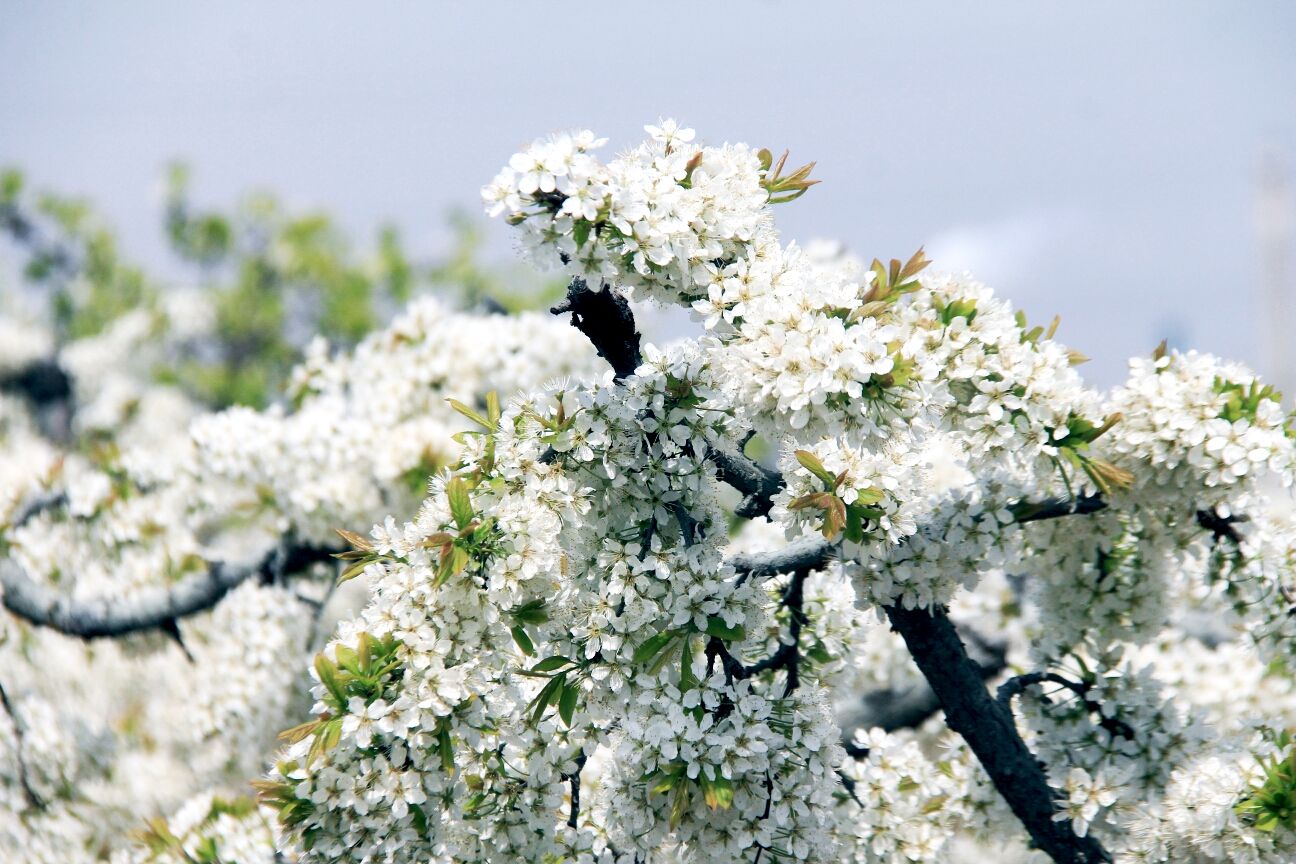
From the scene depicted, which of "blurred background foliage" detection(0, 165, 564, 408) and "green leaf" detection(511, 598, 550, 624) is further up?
"blurred background foliage" detection(0, 165, 564, 408)

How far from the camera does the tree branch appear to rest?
206 inches

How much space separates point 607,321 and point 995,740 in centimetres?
191

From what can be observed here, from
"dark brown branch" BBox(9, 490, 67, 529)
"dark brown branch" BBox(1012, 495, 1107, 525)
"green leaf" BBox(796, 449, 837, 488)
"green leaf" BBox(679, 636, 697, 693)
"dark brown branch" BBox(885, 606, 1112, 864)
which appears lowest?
"dark brown branch" BBox(885, 606, 1112, 864)

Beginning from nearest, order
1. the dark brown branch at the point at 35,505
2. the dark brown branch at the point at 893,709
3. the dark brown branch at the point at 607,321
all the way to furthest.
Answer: the dark brown branch at the point at 607,321 < the dark brown branch at the point at 893,709 < the dark brown branch at the point at 35,505

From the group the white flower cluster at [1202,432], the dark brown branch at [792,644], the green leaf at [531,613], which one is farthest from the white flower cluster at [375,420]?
the white flower cluster at [1202,432]

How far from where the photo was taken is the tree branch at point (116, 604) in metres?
5.24

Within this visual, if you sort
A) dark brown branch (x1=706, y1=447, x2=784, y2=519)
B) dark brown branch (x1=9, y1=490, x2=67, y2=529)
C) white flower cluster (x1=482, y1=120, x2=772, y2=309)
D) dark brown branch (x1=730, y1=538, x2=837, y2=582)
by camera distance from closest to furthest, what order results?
white flower cluster (x1=482, y1=120, x2=772, y2=309) < dark brown branch (x1=706, y1=447, x2=784, y2=519) < dark brown branch (x1=730, y1=538, x2=837, y2=582) < dark brown branch (x1=9, y1=490, x2=67, y2=529)

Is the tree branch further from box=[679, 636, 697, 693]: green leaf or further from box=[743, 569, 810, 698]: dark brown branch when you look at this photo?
box=[679, 636, 697, 693]: green leaf

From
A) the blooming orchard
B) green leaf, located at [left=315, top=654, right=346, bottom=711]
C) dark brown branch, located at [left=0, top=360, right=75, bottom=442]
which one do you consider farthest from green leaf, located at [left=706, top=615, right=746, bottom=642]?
dark brown branch, located at [left=0, top=360, right=75, bottom=442]

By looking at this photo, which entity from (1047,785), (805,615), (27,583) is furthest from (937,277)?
(27,583)

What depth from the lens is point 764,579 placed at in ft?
9.71

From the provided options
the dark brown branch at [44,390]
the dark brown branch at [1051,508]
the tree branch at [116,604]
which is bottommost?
the dark brown branch at [1051,508]

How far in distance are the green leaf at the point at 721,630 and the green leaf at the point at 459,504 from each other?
0.63 meters

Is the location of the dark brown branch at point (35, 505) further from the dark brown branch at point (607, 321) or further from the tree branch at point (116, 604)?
the dark brown branch at point (607, 321)
